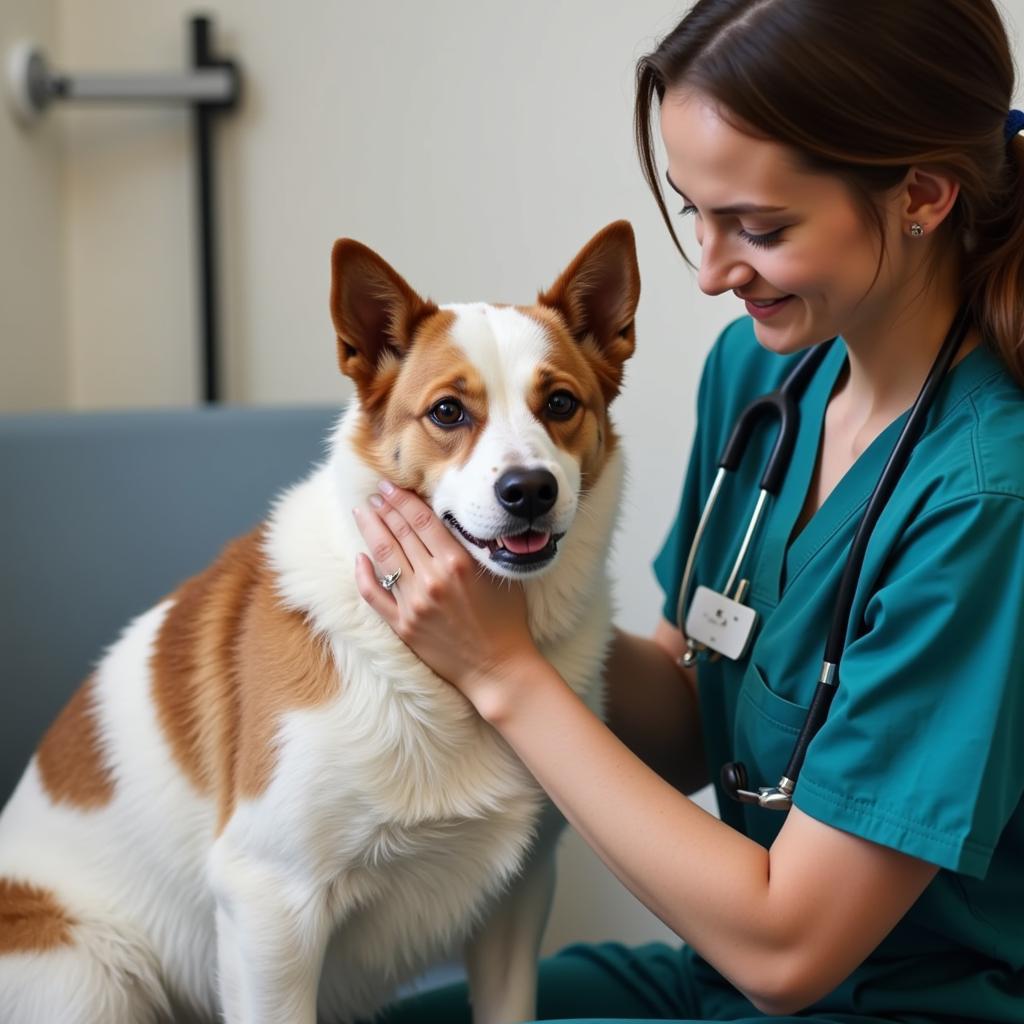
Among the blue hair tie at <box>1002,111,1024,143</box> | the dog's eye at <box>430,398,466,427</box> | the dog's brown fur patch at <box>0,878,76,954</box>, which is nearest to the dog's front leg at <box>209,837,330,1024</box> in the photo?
the dog's brown fur patch at <box>0,878,76,954</box>

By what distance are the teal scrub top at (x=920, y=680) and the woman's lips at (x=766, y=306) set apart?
0.54 feet

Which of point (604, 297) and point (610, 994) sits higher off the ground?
point (604, 297)

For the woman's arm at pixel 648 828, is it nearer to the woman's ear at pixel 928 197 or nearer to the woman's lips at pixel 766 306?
the woman's lips at pixel 766 306

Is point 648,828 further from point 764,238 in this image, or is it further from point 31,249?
point 31,249

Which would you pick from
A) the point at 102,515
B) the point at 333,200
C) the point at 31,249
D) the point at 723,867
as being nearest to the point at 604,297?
the point at 723,867

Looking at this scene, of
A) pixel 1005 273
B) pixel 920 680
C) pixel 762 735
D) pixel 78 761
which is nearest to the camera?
pixel 920 680

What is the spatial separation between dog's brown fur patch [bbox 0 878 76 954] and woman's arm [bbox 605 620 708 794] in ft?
2.04

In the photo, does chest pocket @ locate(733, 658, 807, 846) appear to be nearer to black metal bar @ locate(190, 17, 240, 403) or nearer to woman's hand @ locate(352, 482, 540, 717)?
woman's hand @ locate(352, 482, 540, 717)

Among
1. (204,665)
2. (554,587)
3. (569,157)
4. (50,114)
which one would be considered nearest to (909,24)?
(554,587)

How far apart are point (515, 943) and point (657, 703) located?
0.33m

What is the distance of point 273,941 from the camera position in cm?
104

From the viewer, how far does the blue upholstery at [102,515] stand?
1.59m

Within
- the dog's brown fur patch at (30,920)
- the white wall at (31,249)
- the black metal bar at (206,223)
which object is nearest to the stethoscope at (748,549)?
the dog's brown fur patch at (30,920)

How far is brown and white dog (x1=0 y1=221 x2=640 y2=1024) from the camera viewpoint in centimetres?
105
